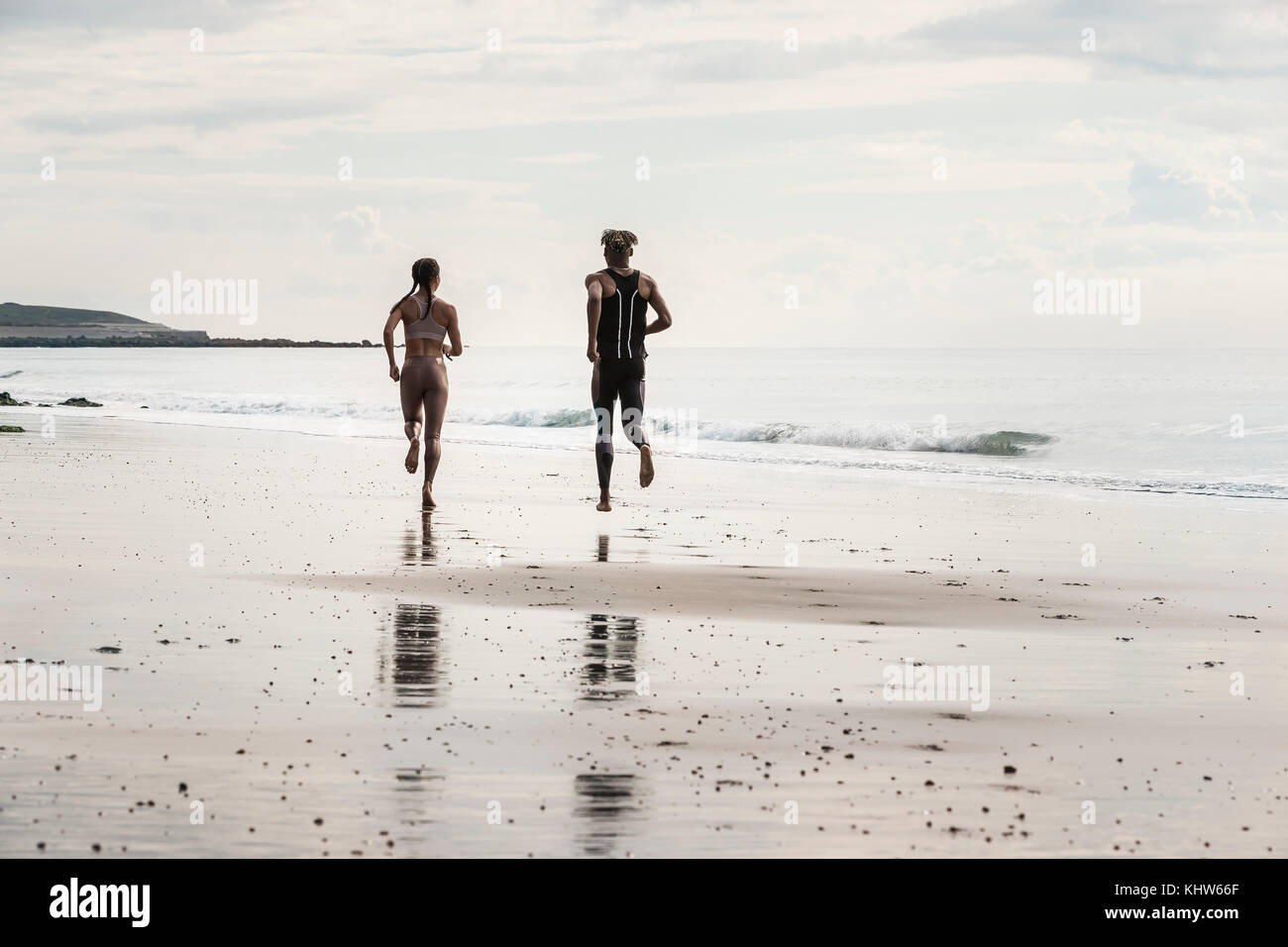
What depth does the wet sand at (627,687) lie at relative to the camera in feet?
15.4

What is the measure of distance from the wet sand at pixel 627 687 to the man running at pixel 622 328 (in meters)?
1.16

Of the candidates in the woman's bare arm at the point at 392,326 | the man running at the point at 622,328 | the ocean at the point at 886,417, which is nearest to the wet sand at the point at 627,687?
the man running at the point at 622,328

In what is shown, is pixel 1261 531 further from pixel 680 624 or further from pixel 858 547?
pixel 680 624

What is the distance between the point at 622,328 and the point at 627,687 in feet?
25.5

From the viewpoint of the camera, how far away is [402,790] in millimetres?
4992

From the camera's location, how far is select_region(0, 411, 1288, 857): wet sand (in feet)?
15.4

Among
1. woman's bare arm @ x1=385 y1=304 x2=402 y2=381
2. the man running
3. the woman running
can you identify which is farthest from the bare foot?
woman's bare arm @ x1=385 y1=304 x2=402 y2=381

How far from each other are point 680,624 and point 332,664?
2.22m
